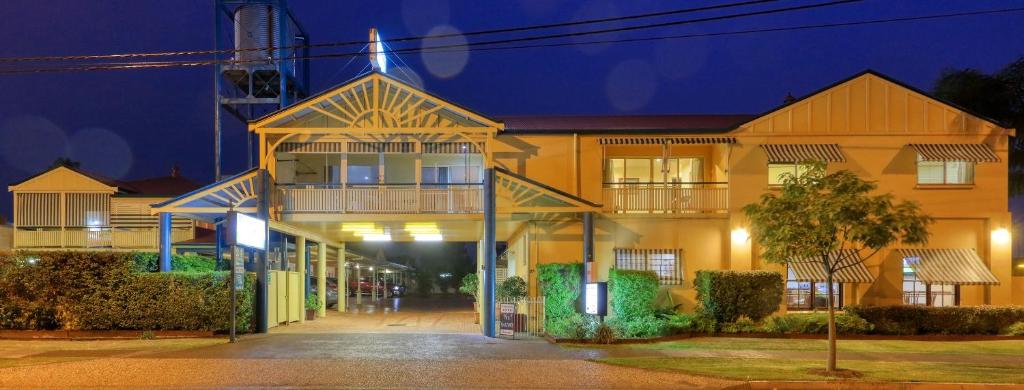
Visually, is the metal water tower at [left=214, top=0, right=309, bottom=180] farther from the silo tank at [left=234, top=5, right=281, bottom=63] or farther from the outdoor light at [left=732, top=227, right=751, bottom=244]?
the outdoor light at [left=732, top=227, right=751, bottom=244]

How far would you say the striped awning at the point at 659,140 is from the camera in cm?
2442

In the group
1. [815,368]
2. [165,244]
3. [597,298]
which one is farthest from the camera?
[165,244]

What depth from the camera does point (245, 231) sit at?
63.8 feet

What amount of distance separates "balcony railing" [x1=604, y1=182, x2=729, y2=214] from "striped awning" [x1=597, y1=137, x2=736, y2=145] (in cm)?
127

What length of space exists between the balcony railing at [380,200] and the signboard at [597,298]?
204 inches

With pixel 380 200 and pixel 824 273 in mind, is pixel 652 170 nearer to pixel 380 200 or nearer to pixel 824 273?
pixel 824 273

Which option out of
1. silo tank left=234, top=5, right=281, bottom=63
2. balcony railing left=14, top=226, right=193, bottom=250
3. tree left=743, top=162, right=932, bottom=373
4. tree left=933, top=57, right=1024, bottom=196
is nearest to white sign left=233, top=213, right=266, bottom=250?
tree left=743, top=162, right=932, bottom=373

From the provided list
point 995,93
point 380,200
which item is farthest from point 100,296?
point 995,93

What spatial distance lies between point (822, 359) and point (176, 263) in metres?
16.4

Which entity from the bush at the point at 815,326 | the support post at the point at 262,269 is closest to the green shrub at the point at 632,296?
the bush at the point at 815,326

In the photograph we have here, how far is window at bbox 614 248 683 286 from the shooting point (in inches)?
969

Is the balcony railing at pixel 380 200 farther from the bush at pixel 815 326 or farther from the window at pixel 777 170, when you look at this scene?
the window at pixel 777 170

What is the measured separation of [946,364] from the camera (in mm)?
15430

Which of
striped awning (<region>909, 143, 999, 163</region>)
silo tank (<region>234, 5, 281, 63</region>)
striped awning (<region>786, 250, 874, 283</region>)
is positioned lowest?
striped awning (<region>786, 250, 874, 283</region>)
